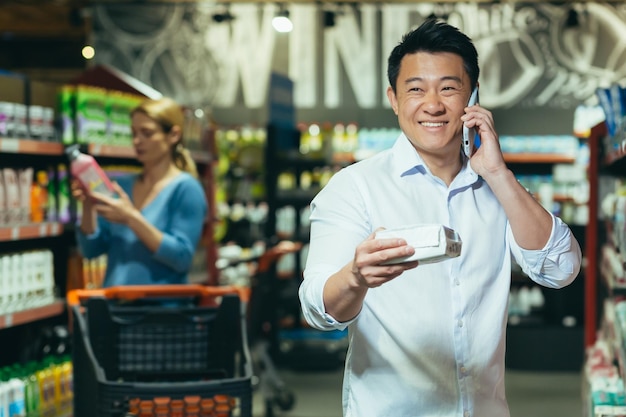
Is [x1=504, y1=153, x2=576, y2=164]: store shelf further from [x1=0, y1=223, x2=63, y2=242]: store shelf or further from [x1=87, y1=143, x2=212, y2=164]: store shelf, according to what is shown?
[x1=0, y1=223, x2=63, y2=242]: store shelf

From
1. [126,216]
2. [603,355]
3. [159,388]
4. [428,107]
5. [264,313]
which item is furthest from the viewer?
[264,313]

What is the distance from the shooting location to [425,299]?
2189 millimetres

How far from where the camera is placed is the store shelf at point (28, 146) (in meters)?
4.64

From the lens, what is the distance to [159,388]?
3.28 meters

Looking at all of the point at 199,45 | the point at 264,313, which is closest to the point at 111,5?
the point at 199,45

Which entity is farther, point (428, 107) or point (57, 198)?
point (57, 198)

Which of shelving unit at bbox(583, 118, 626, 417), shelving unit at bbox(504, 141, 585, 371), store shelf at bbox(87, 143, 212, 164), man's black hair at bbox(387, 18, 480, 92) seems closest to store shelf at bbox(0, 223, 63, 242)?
store shelf at bbox(87, 143, 212, 164)

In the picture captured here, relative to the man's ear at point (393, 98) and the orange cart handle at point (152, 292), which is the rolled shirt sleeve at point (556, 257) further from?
the orange cart handle at point (152, 292)

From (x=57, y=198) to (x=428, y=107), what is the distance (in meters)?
3.64

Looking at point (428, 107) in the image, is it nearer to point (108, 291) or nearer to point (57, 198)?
point (108, 291)

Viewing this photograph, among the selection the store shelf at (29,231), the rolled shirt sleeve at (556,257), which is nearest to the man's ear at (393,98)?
the rolled shirt sleeve at (556,257)

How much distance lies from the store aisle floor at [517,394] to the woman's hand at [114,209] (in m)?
3.49

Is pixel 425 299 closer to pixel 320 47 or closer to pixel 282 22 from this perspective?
pixel 282 22

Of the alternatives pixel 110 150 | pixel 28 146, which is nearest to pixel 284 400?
pixel 110 150
